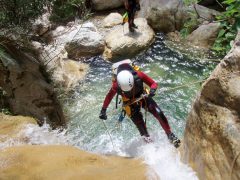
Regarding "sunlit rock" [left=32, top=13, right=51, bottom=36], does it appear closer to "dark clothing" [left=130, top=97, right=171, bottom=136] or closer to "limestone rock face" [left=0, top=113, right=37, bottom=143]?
"limestone rock face" [left=0, top=113, right=37, bottom=143]

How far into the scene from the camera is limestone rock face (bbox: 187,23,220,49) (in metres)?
10.2

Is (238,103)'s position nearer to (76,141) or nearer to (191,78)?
(76,141)

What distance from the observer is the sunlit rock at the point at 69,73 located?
30.0ft

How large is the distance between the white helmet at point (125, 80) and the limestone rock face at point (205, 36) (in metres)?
5.71

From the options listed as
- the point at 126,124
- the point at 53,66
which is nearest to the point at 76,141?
the point at 126,124

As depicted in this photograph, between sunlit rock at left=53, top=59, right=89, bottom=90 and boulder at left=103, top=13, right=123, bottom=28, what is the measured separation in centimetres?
225

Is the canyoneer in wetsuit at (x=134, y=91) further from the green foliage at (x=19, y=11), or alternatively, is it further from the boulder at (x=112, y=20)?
the boulder at (x=112, y=20)

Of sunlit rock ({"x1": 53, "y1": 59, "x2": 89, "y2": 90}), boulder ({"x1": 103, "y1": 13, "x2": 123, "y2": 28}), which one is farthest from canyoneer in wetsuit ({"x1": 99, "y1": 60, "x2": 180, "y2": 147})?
boulder ({"x1": 103, "y1": 13, "x2": 123, "y2": 28})

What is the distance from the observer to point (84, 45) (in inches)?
416

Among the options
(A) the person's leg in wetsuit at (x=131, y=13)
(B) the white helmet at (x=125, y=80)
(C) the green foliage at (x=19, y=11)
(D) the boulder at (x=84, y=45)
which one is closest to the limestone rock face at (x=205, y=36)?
(A) the person's leg in wetsuit at (x=131, y=13)

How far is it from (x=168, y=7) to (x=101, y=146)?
584cm

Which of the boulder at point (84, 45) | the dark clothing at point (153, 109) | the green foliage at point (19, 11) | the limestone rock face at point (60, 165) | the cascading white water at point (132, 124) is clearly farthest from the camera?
the boulder at point (84, 45)

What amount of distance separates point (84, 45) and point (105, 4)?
2.91 metres

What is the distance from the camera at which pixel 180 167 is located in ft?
13.5
